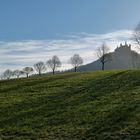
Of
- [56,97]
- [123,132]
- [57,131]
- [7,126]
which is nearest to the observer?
[123,132]

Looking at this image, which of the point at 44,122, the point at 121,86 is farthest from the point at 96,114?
the point at 121,86

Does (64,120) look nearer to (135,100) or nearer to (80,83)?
(135,100)

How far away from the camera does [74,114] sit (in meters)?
34.3

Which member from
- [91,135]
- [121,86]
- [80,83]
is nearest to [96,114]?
[91,135]

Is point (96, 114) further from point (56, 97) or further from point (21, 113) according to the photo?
point (56, 97)

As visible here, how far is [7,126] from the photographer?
31.9 meters

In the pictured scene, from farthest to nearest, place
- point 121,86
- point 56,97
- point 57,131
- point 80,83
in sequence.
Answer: point 80,83
point 121,86
point 56,97
point 57,131

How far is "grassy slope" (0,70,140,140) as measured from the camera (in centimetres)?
2783

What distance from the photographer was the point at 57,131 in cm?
2877

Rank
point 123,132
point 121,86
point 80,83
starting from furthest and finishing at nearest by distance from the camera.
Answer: point 80,83 → point 121,86 → point 123,132

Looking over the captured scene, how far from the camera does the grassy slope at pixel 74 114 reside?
2783cm

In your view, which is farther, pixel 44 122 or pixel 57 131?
pixel 44 122

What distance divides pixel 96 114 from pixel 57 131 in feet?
17.7

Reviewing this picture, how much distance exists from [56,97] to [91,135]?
62.5 feet
